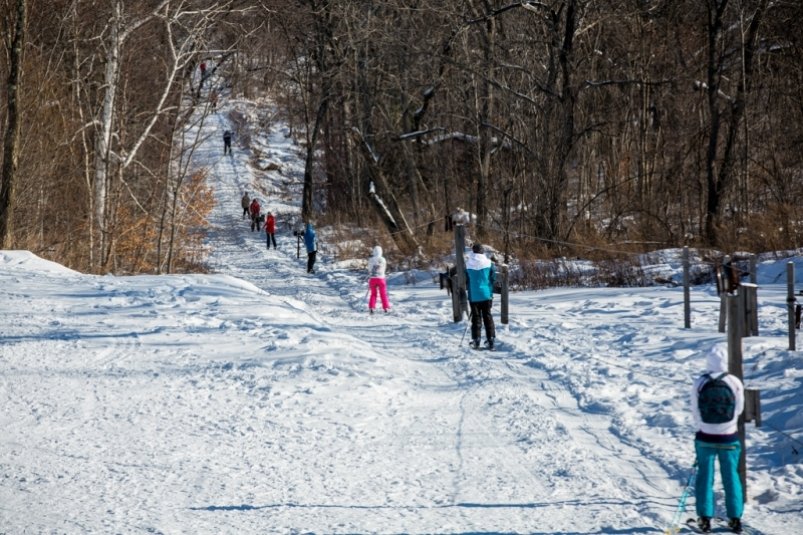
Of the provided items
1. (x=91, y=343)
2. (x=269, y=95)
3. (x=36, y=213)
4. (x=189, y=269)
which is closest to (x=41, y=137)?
(x=36, y=213)

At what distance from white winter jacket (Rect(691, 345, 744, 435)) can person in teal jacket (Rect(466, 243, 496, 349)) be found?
24.5ft

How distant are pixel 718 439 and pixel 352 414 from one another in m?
4.91

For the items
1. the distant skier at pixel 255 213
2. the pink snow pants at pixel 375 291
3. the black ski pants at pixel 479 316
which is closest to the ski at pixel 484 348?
the black ski pants at pixel 479 316

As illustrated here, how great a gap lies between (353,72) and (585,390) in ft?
76.0

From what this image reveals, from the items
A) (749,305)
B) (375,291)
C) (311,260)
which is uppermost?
(311,260)

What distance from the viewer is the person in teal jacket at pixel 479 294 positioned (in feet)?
47.5

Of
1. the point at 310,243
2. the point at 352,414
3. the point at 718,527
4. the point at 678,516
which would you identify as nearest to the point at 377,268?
the point at 352,414

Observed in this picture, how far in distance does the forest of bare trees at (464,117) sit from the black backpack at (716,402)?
1656cm

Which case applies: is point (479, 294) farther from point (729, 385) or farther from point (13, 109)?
point (13, 109)

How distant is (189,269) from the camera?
3138 centimetres

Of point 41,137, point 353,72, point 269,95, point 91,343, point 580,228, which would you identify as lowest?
point 91,343

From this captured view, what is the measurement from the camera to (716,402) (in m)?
6.86

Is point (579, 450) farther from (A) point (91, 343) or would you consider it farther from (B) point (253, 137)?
(B) point (253, 137)

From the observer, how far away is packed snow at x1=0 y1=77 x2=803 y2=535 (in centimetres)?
752
